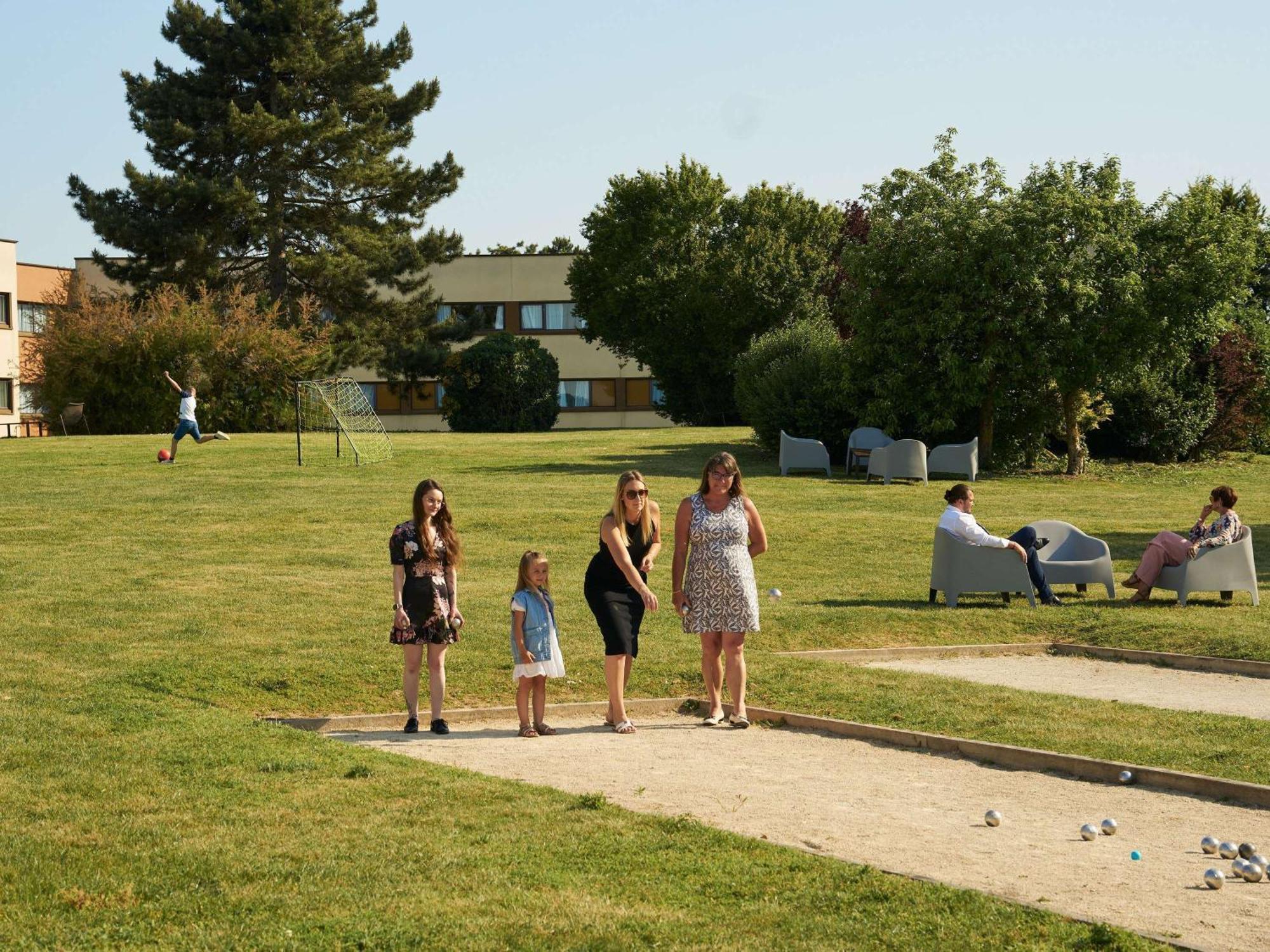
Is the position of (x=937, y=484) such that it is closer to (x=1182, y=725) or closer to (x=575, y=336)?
(x=1182, y=725)

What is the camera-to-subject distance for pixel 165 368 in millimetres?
41031

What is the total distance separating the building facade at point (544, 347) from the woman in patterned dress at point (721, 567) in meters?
58.5

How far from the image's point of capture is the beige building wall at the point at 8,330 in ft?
214

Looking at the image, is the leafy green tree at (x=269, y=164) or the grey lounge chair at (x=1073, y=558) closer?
the grey lounge chair at (x=1073, y=558)

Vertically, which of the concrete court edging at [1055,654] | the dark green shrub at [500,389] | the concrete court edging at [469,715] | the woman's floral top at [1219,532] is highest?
the dark green shrub at [500,389]

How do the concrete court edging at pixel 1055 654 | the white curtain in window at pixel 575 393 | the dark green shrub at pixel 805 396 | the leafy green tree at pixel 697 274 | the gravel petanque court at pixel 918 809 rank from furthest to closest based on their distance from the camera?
the white curtain in window at pixel 575 393, the leafy green tree at pixel 697 274, the dark green shrub at pixel 805 396, the concrete court edging at pixel 1055 654, the gravel petanque court at pixel 918 809

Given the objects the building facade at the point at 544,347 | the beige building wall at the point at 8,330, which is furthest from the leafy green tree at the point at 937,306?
the beige building wall at the point at 8,330

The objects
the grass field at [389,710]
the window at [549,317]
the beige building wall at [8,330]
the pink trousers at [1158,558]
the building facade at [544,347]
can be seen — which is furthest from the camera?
the window at [549,317]

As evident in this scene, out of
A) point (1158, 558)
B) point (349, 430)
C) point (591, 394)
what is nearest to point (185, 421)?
point (349, 430)

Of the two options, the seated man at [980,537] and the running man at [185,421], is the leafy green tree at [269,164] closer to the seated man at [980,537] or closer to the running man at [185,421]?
the running man at [185,421]

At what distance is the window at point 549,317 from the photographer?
72.0 meters

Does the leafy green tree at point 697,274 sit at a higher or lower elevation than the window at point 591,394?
higher

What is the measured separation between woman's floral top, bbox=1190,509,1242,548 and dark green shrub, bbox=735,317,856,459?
1708cm

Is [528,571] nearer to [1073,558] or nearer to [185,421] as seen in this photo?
[1073,558]
